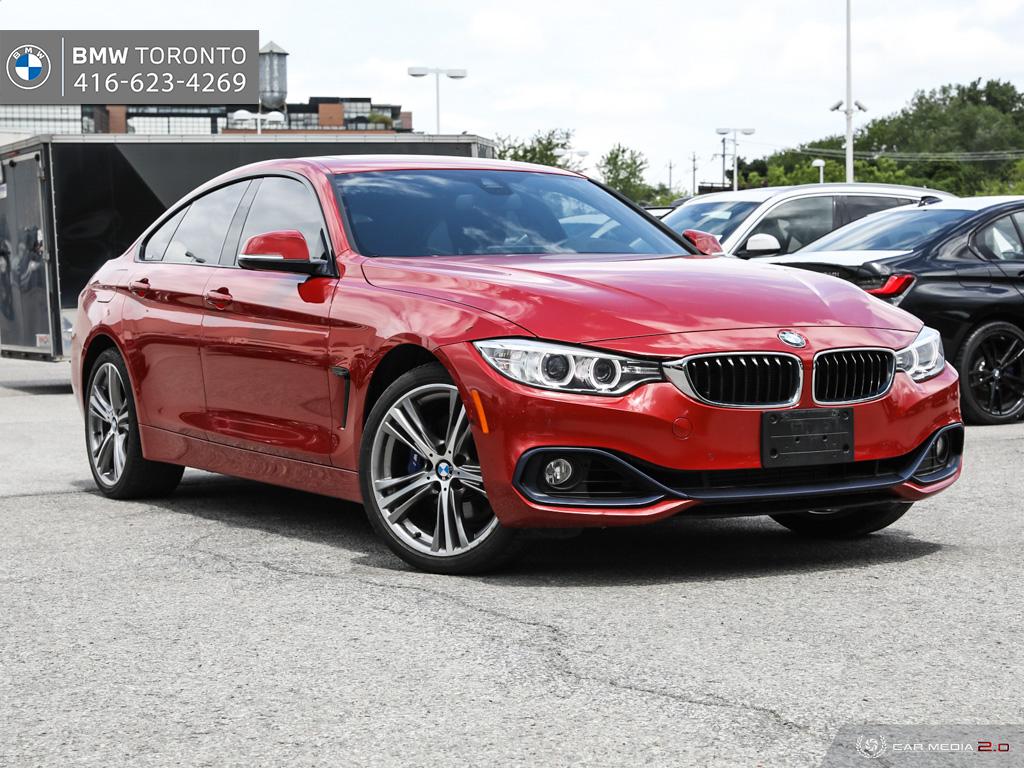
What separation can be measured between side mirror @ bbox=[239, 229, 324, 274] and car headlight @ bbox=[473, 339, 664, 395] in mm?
1378

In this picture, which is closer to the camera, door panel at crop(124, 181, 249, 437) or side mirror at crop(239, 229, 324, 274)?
side mirror at crop(239, 229, 324, 274)

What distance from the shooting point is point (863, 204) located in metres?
15.9

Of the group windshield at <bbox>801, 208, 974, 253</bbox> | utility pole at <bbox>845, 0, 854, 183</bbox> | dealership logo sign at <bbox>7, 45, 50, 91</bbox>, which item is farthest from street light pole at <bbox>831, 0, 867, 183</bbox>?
windshield at <bbox>801, 208, 974, 253</bbox>

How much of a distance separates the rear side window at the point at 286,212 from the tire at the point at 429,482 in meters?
1.02

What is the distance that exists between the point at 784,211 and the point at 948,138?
12940 cm

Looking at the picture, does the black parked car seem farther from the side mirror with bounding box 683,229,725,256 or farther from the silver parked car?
the side mirror with bounding box 683,229,725,256

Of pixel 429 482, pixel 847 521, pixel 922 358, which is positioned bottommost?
pixel 847 521

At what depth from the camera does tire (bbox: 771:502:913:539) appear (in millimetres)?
6546

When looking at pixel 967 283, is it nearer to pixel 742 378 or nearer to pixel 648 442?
pixel 742 378

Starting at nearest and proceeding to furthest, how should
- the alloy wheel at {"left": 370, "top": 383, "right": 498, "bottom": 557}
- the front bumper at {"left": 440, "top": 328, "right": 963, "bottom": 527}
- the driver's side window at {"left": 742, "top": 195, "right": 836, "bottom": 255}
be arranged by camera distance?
the front bumper at {"left": 440, "top": 328, "right": 963, "bottom": 527} → the alloy wheel at {"left": 370, "top": 383, "right": 498, "bottom": 557} → the driver's side window at {"left": 742, "top": 195, "right": 836, "bottom": 255}

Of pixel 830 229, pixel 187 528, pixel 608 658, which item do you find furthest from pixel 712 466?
pixel 830 229

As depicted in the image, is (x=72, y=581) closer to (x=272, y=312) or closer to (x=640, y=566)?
(x=272, y=312)

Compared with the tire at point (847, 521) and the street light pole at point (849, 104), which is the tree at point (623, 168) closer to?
the street light pole at point (849, 104)

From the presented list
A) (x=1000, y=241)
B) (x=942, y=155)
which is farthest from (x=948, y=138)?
(x=1000, y=241)
